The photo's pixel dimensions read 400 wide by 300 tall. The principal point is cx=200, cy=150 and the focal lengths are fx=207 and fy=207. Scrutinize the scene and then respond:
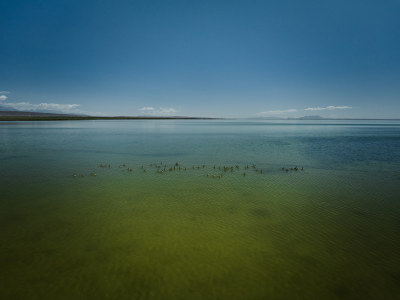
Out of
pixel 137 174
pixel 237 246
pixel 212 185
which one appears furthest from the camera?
pixel 137 174

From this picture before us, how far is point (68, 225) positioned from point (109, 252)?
3350 millimetres

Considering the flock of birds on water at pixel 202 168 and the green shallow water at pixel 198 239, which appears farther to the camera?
the flock of birds on water at pixel 202 168

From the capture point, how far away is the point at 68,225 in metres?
9.81

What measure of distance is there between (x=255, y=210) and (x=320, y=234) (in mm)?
3345

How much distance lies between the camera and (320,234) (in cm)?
930

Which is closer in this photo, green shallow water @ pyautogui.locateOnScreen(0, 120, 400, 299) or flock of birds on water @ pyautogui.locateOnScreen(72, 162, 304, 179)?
green shallow water @ pyautogui.locateOnScreen(0, 120, 400, 299)

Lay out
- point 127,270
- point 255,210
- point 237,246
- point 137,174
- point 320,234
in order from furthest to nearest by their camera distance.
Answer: point 137,174
point 255,210
point 320,234
point 237,246
point 127,270

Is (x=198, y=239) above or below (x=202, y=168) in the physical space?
below

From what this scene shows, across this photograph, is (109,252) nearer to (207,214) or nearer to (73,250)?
(73,250)

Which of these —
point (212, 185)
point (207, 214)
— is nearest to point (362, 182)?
point (212, 185)

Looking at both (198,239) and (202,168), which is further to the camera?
(202,168)

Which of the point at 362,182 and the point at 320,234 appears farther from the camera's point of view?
the point at 362,182

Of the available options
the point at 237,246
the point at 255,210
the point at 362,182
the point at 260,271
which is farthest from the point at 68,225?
the point at 362,182

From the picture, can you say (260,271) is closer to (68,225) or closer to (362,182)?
(68,225)
